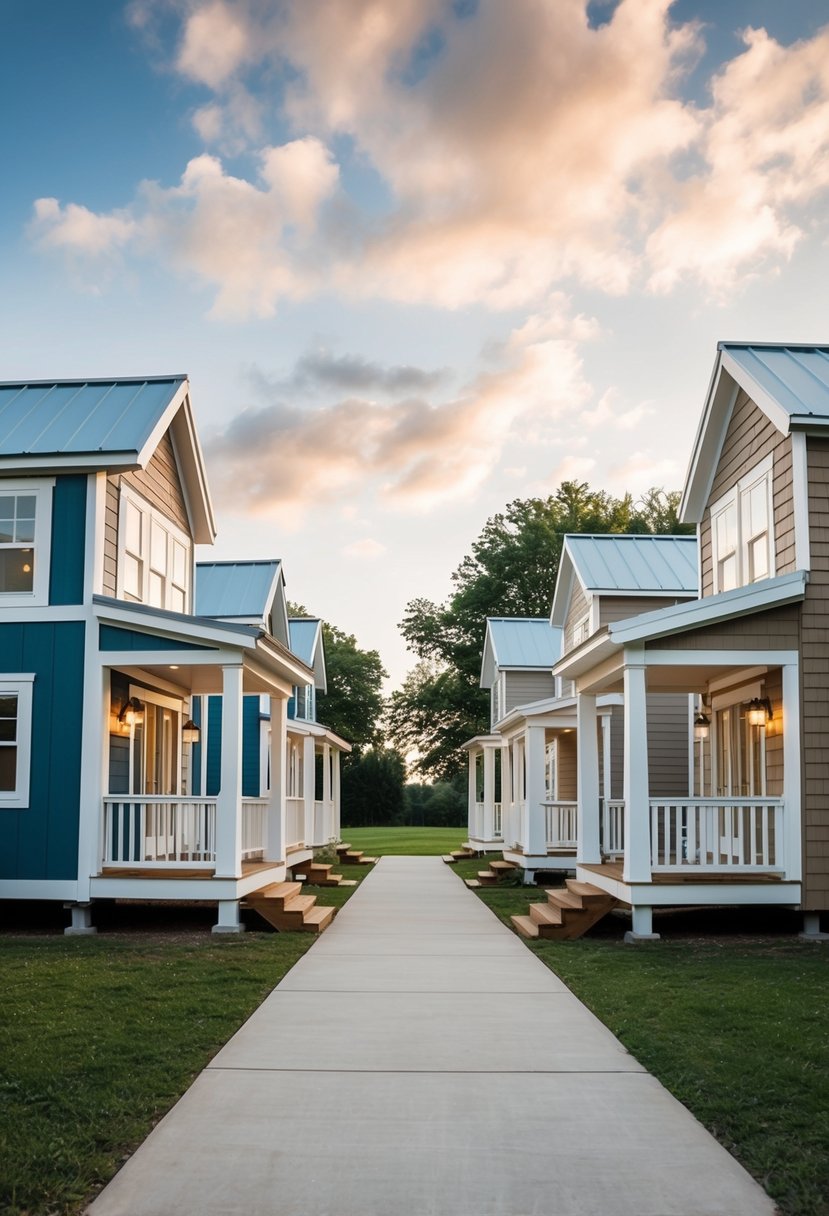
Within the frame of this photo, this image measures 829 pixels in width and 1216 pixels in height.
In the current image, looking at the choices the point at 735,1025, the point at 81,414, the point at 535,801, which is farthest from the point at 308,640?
the point at 735,1025

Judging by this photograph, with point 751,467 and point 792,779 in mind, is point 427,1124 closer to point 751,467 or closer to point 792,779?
point 792,779

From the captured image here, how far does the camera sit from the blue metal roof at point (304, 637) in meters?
33.2

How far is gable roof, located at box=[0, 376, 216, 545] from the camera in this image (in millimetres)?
13328

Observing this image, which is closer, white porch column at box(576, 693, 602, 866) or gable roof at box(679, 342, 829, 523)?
gable roof at box(679, 342, 829, 523)

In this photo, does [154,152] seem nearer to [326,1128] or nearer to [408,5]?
[408,5]

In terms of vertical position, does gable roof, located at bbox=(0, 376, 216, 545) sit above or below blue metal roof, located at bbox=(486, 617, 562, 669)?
above

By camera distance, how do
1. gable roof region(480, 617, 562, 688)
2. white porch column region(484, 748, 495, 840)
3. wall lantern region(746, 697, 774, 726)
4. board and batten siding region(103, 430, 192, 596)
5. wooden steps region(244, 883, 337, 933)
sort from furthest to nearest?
gable roof region(480, 617, 562, 688) → white porch column region(484, 748, 495, 840) → board and batten siding region(103, 430, 192, 596) → wall lantern region(746, 697, 774, 726) → wooden steps region(244, 883, 337, 933)

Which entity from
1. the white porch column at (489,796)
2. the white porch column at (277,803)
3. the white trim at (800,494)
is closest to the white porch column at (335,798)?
the white porch column at (489,796)

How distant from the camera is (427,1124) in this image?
547 centimetres

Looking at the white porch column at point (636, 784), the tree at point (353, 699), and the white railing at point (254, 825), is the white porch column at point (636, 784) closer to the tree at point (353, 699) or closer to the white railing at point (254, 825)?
the white railing at point (254, 825)

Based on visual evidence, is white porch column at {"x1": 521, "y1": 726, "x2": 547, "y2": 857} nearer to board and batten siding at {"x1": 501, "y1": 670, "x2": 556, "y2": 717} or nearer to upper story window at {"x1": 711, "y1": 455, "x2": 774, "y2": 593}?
upper story window at {"x1": 711, "y1": 455, "x2": 774, "y2": 593}

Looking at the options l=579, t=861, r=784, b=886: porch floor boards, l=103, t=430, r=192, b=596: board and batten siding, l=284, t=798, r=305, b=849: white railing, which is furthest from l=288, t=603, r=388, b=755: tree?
l=579, t=861, r=784, b=886: porch floor boards

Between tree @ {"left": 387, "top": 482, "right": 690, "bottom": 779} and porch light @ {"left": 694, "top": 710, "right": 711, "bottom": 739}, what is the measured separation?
34.6m

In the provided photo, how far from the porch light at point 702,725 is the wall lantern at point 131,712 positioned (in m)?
8.17
